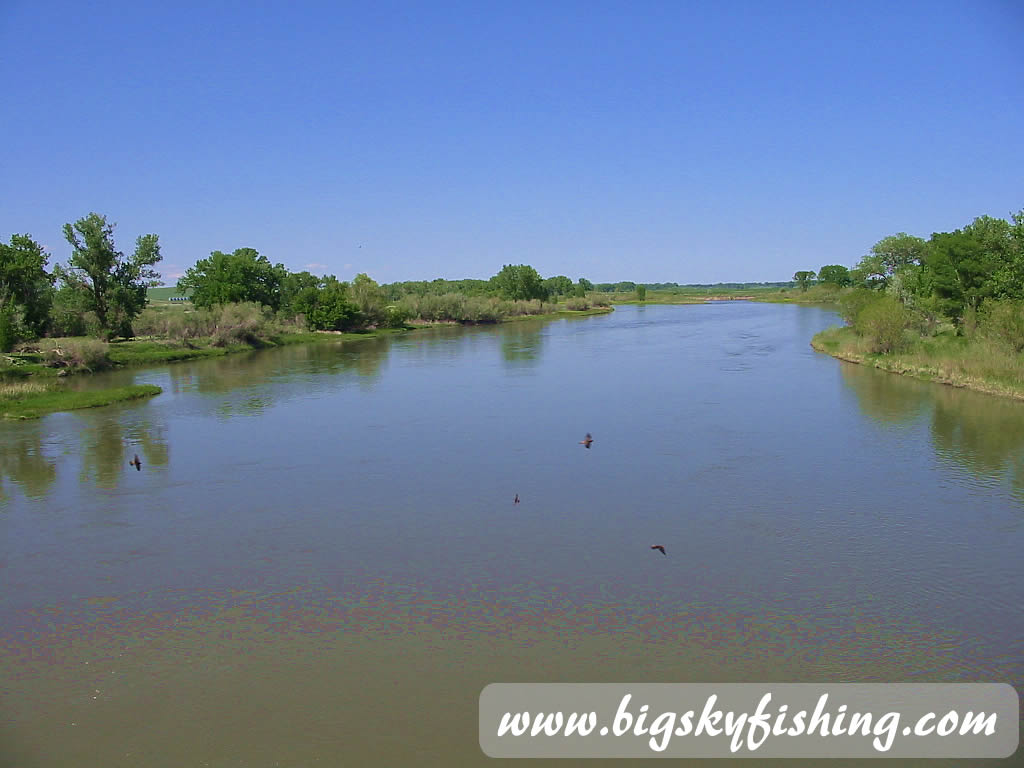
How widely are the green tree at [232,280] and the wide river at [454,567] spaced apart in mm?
41702

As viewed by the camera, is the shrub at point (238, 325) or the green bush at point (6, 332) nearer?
the green bush at point (6, 332)

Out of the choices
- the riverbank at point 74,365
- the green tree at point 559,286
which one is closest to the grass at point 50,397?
the riverbank at point 74,365

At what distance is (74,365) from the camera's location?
38.5m

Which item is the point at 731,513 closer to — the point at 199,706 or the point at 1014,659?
the point at 1014,659

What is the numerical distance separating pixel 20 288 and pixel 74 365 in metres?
5.49

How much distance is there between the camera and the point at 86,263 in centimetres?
4775

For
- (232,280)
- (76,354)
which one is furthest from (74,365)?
(232,280)

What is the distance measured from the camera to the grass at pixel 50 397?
28.2m

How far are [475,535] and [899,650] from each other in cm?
761

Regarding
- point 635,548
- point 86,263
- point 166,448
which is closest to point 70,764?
point 635,548

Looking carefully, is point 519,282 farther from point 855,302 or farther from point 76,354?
point 76,354

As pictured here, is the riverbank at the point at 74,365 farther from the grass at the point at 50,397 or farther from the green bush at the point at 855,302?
the green bush at the point at 855,302

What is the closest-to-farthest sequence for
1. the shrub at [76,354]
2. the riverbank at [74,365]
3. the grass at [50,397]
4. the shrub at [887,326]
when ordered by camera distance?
the grass at [50,397]
the riverbank at [74,365]
the shrub at [76,354]
the shrub at [887,326]

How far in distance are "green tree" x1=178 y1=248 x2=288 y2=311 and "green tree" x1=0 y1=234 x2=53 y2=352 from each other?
24336mm
